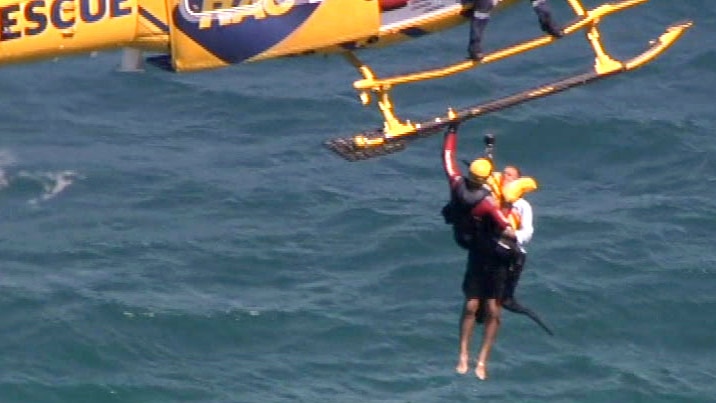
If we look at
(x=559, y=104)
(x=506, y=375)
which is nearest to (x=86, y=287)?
(x=506, y=375)

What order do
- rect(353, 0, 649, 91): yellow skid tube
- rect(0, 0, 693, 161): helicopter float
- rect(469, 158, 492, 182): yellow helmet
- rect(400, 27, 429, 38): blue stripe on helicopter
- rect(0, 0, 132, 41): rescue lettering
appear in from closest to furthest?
rect(0, 0, 132, 41): rescue lettering → rect(0, 0, 693, 161): helicopter float → rect(469, 158, 492, 182): yellow helmet → rect(353, 0, 649, 91): yellow skid tube → rect(400, 27, 429, 38): blue stripe on helicopter

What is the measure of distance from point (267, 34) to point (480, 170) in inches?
150

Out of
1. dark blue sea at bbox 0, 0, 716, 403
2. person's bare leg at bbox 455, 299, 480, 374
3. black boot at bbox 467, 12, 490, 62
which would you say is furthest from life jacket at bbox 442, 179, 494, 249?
dark blue sea at bbox 0, 0, 716, 403

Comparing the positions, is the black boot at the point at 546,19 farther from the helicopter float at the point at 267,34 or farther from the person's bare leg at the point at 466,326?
the person's bare leg at the point at 466,326

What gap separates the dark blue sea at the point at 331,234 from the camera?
1684 inches

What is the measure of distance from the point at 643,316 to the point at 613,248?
91.6 inches

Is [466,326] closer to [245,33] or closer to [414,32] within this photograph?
[414,32]

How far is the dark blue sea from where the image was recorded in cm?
4278

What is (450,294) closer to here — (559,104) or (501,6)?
(559,104)

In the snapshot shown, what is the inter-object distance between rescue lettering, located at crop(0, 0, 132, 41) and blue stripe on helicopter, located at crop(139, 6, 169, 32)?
317 millimetres

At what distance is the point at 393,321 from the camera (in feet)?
144

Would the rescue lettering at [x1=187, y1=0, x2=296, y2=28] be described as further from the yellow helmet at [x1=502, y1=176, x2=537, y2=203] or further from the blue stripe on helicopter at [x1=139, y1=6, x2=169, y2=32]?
the yellow helmet at [x1=502, y1=176, x2=537, y2=203]

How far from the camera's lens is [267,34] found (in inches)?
1158

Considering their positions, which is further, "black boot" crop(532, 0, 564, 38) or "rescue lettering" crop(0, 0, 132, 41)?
"black boot" crop(532, 0, 564, 38)
